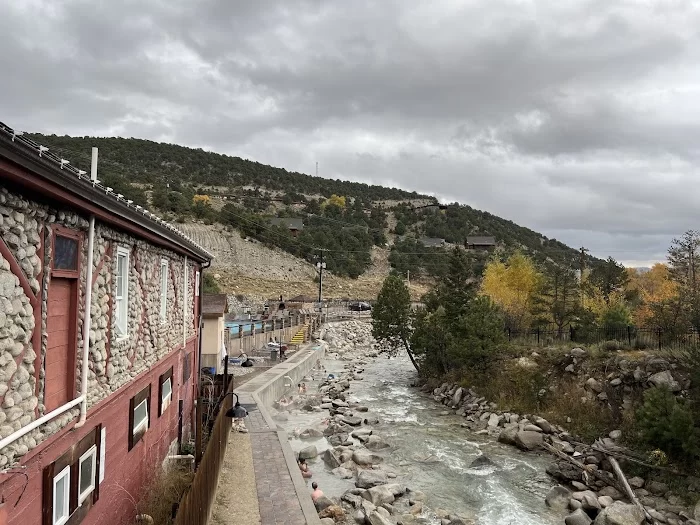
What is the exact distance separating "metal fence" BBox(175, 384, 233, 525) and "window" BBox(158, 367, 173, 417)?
1249 millimetres

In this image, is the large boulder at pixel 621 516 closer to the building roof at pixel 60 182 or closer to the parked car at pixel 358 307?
the building roof at pixel 60 182

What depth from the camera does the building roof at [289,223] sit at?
99.1m

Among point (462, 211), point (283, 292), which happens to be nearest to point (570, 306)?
point (283, 292)

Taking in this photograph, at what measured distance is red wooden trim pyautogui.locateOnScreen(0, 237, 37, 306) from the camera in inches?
176

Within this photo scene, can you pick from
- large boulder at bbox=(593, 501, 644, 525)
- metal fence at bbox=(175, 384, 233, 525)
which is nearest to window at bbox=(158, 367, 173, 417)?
metal fence at bbox=(175, 384, 233, 525)

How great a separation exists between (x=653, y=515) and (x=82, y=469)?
13.7 meters

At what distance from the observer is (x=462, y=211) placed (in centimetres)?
15062

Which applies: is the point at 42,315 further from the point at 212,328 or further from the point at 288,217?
the point at 288,217

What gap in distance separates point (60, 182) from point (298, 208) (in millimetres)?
119483

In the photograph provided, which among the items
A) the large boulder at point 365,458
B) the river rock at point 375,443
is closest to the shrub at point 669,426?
the large boulder at point 365,458

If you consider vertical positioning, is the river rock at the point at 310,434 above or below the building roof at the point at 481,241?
below

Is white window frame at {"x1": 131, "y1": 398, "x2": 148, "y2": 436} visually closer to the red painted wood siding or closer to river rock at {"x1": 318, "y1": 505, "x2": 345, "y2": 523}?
the red painted wood siding

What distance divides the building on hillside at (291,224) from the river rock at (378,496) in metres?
84.3

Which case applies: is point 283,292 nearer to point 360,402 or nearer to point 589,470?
point 360,402
